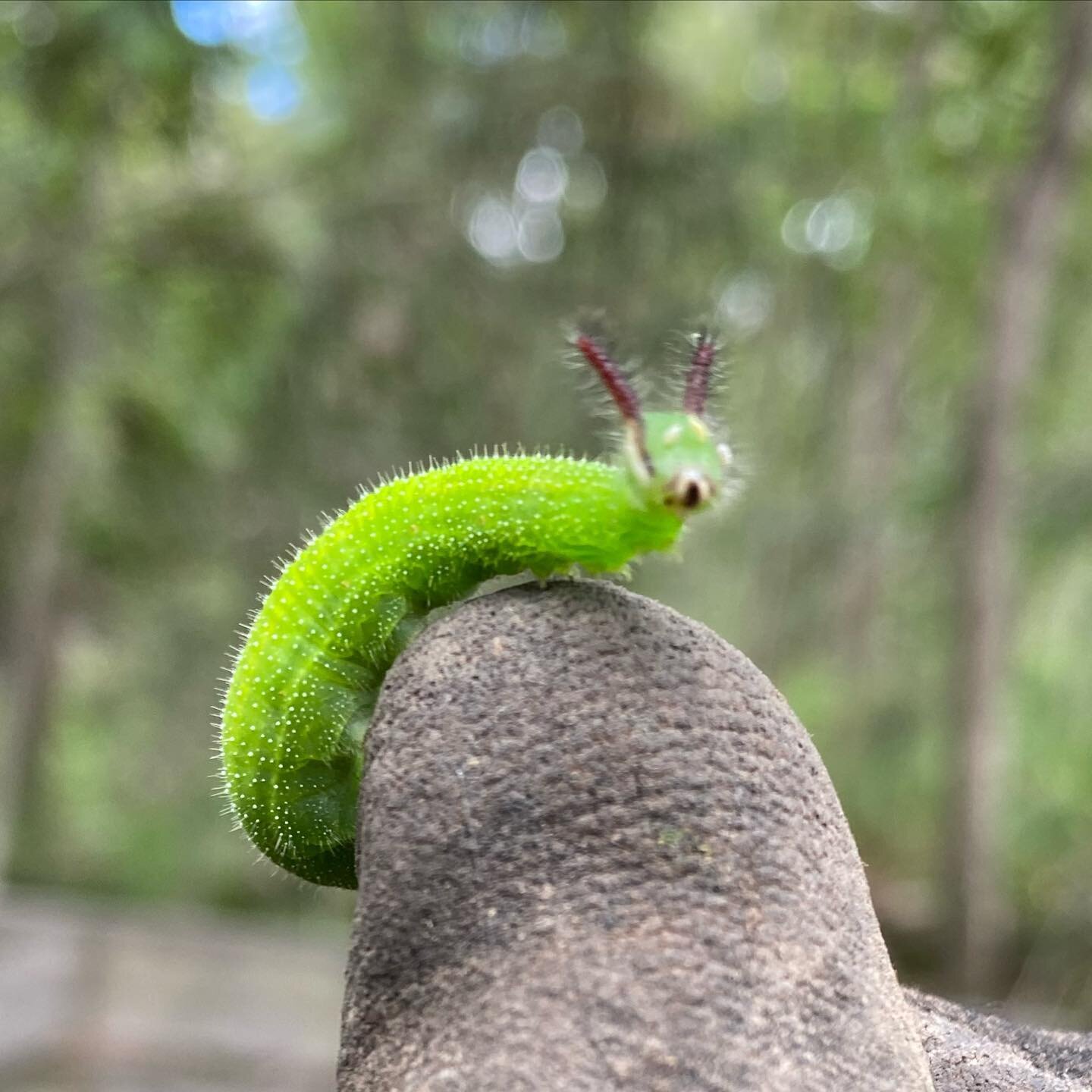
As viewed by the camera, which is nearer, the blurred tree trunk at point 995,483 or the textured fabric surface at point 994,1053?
the textured fabric surface at point 994,1053

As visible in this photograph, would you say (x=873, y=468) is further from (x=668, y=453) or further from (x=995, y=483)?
(x=668, y=453)

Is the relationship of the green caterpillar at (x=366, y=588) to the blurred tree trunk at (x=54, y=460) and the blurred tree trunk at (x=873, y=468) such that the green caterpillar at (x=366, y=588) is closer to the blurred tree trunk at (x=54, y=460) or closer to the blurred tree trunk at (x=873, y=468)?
the blurred tree trunk at (x=54, y=460)

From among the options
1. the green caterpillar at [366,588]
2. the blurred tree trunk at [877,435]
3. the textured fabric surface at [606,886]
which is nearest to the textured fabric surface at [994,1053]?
the textured fabric surface at [606,886]

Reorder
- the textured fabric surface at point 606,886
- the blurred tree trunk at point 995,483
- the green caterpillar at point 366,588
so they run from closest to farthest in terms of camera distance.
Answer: the textured fabric surface at point 606,886 → the green caterpillar at point 366,588 → the blurred tree trunk at point 995,483

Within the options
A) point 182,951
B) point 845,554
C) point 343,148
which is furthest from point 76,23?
point 182,951

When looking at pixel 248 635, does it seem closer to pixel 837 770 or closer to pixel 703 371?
pixel 703 371

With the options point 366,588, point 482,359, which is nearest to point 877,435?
point 482,359

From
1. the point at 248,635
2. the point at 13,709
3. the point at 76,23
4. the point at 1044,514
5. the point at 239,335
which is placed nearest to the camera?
the point at 248,635
